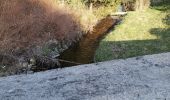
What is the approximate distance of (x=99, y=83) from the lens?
5.03m

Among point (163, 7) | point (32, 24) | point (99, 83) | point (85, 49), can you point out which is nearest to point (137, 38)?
point (85, 49)

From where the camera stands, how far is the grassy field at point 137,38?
13.9 meters

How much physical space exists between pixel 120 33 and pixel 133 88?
12.5m

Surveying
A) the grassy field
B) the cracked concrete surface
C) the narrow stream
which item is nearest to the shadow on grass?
the grassy field

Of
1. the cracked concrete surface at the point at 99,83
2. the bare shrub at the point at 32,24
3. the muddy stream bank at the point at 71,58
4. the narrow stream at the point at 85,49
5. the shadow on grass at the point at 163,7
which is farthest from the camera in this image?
the shadow on grass at the point at 163,7

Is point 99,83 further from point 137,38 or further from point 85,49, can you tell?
point 137,38

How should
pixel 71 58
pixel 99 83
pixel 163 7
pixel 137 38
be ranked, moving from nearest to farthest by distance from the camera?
pixel 99 83 → pixel 71 58 → pixel 137 38 → pixel 163 7

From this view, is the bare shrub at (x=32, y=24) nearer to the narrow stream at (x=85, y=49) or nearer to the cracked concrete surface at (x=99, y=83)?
the narrow stream at (x=85, y=49)

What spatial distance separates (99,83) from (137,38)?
37.9ft

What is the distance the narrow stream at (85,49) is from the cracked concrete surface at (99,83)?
7.48 meters

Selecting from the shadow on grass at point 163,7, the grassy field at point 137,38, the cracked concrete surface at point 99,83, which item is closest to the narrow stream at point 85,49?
the grassy field at point 137,38

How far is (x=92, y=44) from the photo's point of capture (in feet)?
55.2

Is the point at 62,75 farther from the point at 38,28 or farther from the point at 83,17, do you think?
the point at 83,17

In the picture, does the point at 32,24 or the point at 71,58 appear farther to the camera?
the point at 71,58
